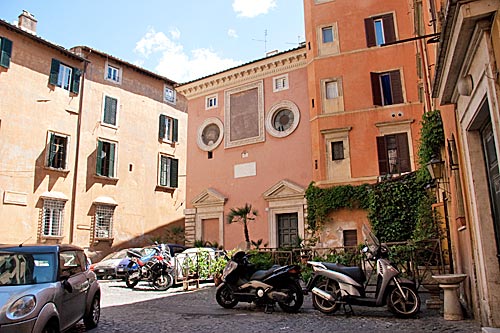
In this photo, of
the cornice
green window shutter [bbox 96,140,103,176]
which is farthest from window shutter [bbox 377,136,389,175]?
green window shutter [bbox 96,140,103,176]

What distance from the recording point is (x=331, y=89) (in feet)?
60.7

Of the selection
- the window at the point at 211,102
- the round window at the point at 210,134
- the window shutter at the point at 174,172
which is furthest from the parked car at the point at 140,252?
the window at the point at 211,102

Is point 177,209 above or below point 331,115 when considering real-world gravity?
below

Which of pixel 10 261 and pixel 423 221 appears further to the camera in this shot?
pixel 423 221

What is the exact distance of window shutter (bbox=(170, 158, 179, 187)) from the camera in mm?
26641

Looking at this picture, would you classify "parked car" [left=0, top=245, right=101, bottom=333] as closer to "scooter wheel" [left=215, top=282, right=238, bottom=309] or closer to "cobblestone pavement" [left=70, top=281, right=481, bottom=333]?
"cobblestone pavement" [left=70, top=281, right=481, bottom=333]

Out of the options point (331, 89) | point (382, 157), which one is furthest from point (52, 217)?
point (382, 157)

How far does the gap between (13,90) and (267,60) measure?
40.7 feet

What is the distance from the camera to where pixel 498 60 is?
404cm

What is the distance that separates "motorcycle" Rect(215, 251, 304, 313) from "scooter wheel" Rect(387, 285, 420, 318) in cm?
172

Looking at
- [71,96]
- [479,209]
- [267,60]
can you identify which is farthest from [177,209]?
[479,209]

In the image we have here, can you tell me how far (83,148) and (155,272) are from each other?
1181cm

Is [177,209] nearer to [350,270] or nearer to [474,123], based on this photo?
[350,270]

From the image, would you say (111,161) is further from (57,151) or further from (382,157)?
(382,157)
